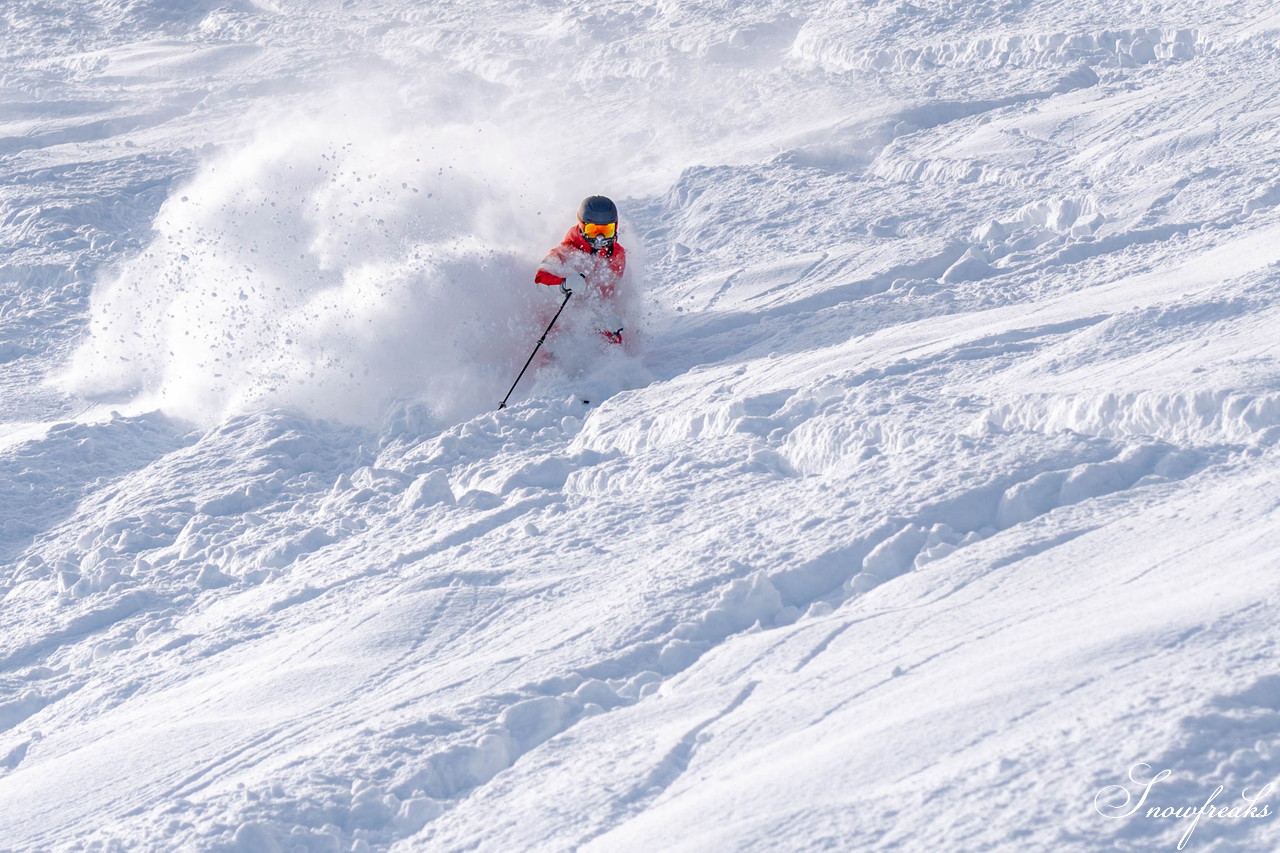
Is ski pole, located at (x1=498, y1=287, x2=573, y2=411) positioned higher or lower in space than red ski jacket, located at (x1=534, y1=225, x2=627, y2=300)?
lower

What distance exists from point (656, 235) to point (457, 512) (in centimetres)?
500

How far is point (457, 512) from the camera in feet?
18.4

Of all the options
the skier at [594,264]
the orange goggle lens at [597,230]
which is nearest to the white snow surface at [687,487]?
the skier at [594,264]

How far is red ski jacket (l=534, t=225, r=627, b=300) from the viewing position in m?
7.16

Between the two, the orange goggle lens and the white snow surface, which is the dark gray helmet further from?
the white snow surface

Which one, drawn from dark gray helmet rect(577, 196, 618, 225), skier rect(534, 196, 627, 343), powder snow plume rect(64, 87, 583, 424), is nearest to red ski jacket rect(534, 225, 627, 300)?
skier rect(534, 196, 627, 343)

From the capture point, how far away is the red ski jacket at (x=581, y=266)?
23.5ft

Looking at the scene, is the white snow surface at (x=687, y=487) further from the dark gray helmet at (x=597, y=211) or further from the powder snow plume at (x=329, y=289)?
the dark gray helmet at (x=597, y=211)

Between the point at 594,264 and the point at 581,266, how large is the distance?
86mm

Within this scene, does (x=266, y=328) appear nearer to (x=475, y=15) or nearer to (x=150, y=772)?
(x=150, y=772)

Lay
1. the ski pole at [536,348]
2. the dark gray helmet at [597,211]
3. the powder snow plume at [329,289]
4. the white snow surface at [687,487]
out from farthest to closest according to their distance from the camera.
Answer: the powder snow plume at [329,289] → the dark gray helmet at [597,211] → the ski pole at [536,348] → the white snow surface at [687,487]

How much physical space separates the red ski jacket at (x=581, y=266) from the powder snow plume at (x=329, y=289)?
0.29 m

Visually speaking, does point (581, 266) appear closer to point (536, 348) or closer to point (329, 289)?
point (536, 348)

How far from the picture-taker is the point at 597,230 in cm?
720
